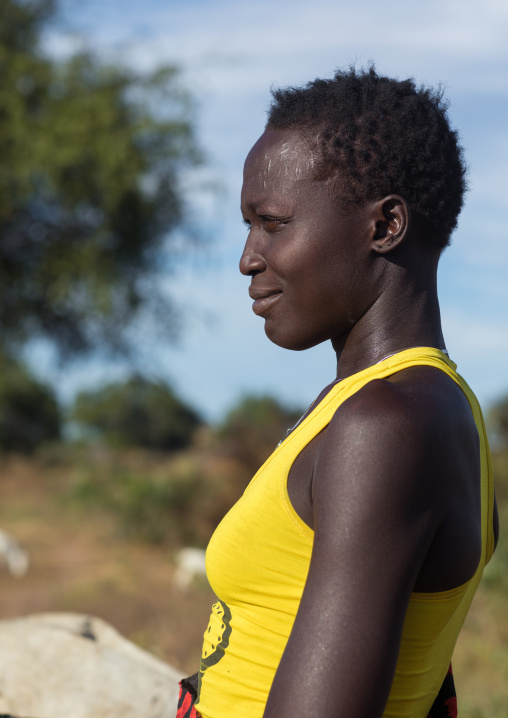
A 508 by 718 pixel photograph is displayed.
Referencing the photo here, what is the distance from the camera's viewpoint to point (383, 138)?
1329mm

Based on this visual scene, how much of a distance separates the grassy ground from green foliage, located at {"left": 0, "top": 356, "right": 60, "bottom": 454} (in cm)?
888

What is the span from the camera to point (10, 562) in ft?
30.6

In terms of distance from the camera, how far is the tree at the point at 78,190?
10.4 m

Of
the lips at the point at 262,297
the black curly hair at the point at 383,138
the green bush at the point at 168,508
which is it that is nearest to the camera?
the black curly hair at the point at 383,138

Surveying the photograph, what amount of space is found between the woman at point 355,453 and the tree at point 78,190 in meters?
9.24

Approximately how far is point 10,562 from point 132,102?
20.3 feet

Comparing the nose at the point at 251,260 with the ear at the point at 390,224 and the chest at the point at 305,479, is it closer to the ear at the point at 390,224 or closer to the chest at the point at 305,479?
the ear at the point at 390,224

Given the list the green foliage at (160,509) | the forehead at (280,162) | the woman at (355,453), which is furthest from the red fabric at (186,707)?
the green foliage at (160,509)

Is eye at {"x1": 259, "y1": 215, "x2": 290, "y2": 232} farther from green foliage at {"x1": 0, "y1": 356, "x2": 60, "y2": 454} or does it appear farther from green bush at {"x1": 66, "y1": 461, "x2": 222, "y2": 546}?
green foliage at {"x1": 0, "y1": 356, "x2": 60, "y2": 454}

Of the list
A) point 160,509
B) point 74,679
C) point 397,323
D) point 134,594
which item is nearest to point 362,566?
point 397,323

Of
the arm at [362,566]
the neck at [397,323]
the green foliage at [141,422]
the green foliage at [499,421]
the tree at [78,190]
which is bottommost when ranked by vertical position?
the arm at [362,566]

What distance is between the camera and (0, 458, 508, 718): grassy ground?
5.65m

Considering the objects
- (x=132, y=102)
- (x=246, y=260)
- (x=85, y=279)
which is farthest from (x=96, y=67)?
(x=246, y=260)

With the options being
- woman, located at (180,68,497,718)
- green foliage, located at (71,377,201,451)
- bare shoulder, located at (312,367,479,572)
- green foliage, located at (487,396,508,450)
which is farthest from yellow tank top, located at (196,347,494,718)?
green foliage, located at (71,377,201,451)
